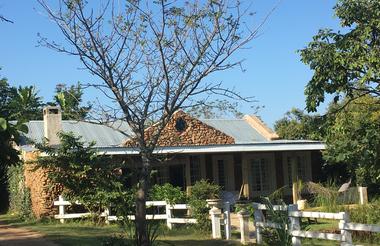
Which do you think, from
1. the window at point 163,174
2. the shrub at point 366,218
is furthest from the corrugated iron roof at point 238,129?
the shrub at point 366,218

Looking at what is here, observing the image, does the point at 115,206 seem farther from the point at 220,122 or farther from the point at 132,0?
the point at 220,122

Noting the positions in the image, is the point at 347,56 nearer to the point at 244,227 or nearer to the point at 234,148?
the point at 244,227

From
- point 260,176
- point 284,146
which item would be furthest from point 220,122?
point 284,146

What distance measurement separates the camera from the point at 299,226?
37.2 ft

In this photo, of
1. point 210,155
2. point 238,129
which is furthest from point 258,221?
point 238,129

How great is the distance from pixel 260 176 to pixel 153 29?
1852cm

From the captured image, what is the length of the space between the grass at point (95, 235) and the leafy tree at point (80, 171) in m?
0.89

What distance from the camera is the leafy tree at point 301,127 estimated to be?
14.2m

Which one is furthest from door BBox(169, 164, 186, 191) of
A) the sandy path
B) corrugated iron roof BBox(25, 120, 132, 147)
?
the sandy path

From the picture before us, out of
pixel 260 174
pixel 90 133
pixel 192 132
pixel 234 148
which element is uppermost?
pixel 90 133

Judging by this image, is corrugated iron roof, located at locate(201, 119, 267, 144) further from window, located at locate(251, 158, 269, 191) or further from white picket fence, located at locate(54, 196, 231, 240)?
white picket fence, located at locate(54, 196, 231, 240)

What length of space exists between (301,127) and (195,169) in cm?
1218

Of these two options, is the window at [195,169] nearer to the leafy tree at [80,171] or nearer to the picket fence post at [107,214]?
the leafy tree at [80,171]

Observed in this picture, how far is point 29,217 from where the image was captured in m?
22.2
